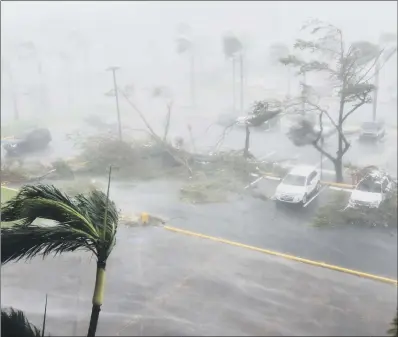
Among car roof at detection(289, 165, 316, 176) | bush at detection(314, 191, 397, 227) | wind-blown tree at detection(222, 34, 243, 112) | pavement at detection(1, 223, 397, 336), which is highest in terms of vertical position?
wind-blown tree at detection(222, 34, 243, 112)

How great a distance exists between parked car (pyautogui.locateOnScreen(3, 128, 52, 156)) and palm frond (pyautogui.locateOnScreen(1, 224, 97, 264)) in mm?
1741

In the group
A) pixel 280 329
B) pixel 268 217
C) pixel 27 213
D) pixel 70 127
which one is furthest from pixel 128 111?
pixel 27 213

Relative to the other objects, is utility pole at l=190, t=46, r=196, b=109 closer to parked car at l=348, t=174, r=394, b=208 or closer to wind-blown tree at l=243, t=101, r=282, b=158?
wind-blown tree at l=243, t=101, r=282, b=158

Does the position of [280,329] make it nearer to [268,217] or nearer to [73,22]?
[268,217]

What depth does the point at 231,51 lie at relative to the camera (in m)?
3.27

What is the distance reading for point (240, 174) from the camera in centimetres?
256

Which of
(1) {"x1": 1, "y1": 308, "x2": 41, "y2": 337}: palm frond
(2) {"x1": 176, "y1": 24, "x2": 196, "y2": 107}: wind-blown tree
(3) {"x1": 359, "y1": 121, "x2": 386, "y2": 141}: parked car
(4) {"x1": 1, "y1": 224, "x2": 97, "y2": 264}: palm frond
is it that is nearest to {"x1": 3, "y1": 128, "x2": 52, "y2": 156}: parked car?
(2) {"x1": 176, "y1": 24, "x2": 196, "y2": 107}: wind-blown tree

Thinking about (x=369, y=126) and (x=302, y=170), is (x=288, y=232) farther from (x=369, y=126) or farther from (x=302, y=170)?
(x=369, y=126)

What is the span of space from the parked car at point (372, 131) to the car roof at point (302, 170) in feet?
1.07

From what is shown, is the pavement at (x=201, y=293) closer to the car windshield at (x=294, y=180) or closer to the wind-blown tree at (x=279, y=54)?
the car windshield at (x=294, y=180)

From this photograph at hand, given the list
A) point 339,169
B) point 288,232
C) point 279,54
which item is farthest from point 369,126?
point 288,232

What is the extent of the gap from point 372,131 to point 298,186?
0.58 m

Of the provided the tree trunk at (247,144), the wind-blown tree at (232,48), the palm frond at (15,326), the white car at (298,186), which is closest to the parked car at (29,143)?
the tree trunk at (247,144)

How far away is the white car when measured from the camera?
269 centimetres
